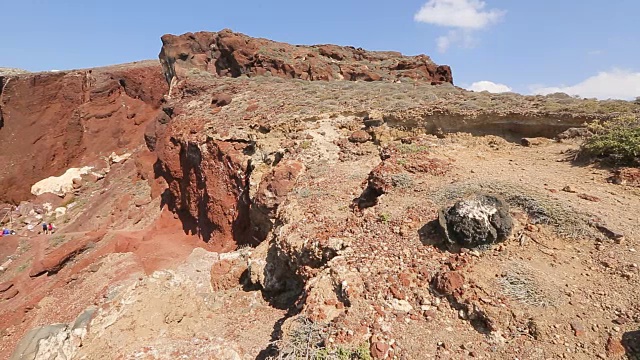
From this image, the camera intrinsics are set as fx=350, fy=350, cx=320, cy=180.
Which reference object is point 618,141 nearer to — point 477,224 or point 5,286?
point 477,224

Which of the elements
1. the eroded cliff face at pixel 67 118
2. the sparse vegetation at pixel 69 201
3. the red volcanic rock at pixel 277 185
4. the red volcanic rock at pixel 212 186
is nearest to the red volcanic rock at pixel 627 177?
the red volcanic rock at pixel 277 185

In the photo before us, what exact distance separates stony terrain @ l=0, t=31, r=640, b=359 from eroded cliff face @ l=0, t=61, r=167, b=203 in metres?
8.05

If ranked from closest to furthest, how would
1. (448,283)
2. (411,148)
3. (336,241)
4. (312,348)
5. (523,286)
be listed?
1. (312,348)
2. (523,286)
3. (448,283)
4. (336,241)
5. (411,148)

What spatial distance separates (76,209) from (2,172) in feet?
27.1

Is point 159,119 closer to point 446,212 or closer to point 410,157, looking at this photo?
point 410,157

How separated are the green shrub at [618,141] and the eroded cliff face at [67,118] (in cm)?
2820

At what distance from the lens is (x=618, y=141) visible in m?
7.76

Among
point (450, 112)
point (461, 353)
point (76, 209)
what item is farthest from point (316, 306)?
point (76, 209)

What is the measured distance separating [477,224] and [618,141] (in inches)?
188

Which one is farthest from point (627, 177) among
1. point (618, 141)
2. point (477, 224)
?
point (477, 224)

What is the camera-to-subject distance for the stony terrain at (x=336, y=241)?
15.8ft

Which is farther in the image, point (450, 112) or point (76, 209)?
point (76, 209)

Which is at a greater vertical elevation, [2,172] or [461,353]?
[461,353]

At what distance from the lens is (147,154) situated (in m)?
21.8
